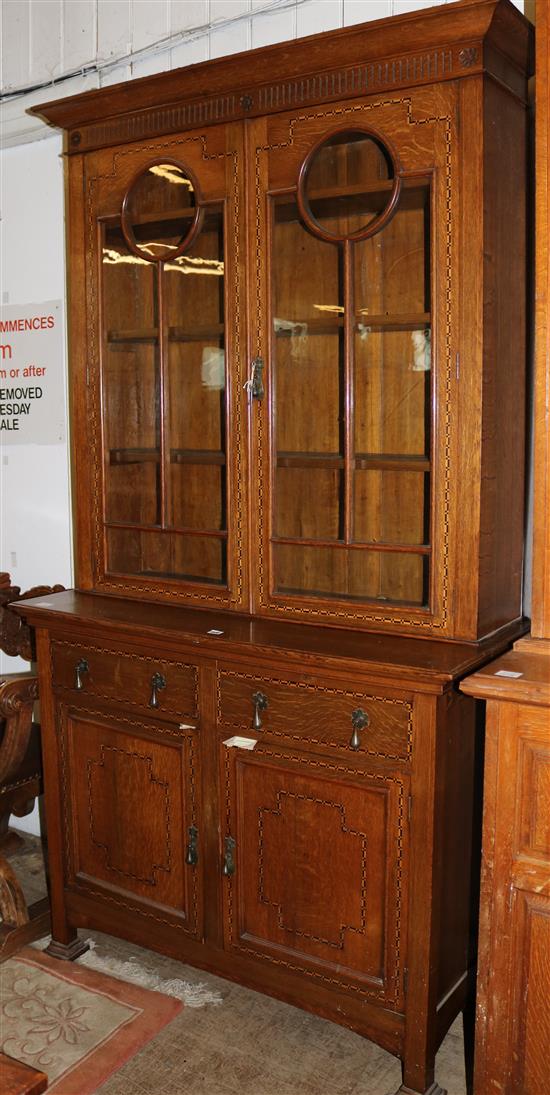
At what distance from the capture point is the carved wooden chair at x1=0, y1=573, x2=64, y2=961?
8.82 feet

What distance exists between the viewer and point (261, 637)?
7.30 ft

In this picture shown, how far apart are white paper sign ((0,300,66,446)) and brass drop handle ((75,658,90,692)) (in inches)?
40.4

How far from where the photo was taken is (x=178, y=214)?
2459 millimetres

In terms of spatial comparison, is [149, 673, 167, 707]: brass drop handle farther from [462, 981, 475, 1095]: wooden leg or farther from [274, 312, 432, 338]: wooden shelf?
[462, 981, 475, 1095]: wooden leg

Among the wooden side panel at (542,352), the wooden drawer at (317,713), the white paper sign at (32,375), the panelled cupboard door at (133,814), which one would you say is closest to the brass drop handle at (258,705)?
the wooden drawer at (317,713)

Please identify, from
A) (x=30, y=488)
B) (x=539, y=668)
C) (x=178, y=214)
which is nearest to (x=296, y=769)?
(x=539, y=668)

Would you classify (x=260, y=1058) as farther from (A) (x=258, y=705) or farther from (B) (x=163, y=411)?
(B) (x=163, y=411)

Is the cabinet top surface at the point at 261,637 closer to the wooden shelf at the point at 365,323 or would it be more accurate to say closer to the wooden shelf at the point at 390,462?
the wooden shelf at the point at 390,462

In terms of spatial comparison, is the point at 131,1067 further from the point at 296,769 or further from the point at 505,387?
the point at 505,387

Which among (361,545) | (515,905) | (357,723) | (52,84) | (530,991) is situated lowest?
(530,991)

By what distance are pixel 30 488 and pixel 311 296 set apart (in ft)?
4.66

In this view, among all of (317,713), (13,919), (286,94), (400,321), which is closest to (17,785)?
(13,919)

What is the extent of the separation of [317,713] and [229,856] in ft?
1.56

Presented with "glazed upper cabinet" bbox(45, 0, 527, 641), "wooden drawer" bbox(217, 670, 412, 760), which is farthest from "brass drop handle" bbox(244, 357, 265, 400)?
"wooden drawer" bbox(217, 670, 412, 760)
